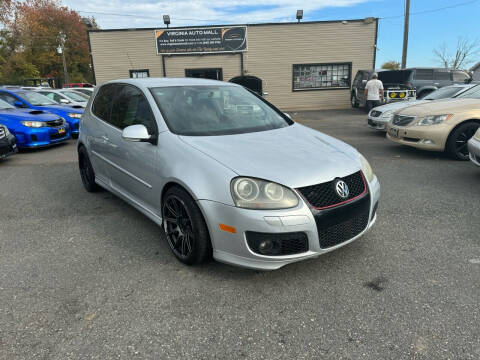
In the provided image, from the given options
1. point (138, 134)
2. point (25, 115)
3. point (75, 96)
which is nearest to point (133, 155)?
point (138, 134)

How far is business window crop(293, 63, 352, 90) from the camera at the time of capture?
1862 cm

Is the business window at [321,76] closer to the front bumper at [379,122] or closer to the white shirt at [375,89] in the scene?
the white shirt at [375,89]

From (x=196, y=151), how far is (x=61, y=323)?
4.93ft

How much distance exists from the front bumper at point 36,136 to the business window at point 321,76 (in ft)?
43.9

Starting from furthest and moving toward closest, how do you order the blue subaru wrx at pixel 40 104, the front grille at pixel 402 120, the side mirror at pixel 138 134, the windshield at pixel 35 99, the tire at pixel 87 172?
the windshield at pixel 35 99 < the blue subaru wrx at pixel 40 104 < the front grille at pixel 402 120 < the tire at pixel 87 172 < the side mirror at pixel 138 134

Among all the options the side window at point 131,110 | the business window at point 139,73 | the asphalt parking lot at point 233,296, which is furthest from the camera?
the business window at point 139,73

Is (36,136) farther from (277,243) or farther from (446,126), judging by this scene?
(446,126)

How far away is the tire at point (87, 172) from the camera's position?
4.70m

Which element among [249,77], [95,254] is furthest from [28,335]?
[249,77]

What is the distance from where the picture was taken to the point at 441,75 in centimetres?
1548

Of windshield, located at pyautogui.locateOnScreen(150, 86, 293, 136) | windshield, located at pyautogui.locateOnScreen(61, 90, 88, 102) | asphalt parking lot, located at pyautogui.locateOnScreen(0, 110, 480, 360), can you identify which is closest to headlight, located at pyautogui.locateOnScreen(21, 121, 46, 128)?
windshield, located at pyautogui.locateOnScreen(61, 90, 88, 102)

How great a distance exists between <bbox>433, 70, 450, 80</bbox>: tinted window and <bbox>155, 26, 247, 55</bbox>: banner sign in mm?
9202

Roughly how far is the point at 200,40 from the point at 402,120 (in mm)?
13815

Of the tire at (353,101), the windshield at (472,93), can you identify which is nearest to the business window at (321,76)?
the tire at (353,101)
